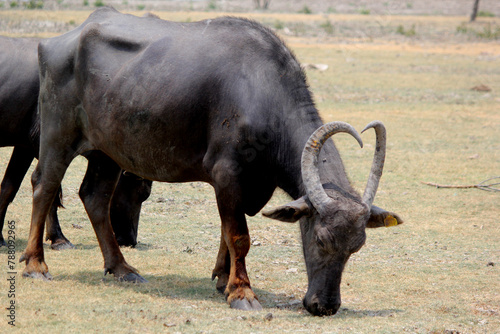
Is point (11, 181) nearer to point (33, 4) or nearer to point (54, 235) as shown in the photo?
point (54, 235)

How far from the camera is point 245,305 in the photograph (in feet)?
20.5

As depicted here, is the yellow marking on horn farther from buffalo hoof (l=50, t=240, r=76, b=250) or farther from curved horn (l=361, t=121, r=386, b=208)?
buffalo hoof (l=50, t=240, r=76, b=250)

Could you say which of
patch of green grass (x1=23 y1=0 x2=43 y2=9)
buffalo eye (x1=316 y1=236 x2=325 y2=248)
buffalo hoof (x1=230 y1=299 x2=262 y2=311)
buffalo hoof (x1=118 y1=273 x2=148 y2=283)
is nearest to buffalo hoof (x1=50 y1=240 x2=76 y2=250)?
buffalo hoof (x1=118 y1=273 x2=148 y2=283)

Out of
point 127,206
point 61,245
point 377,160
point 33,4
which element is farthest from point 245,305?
point 33,4

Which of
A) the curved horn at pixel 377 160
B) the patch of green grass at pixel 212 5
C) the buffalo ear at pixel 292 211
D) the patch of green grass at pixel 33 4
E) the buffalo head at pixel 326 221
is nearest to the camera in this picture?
the buffalo head at pixel 326 221

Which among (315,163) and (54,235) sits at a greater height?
(315,163)

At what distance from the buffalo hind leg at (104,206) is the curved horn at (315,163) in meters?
2.42

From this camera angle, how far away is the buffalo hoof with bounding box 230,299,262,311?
6238 mm

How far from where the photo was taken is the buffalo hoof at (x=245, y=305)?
6.24m

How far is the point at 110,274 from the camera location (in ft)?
24.4

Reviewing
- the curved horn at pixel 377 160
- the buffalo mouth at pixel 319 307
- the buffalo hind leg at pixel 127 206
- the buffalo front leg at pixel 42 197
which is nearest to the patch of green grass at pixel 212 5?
the buffalo hind leg at pixel 127 206

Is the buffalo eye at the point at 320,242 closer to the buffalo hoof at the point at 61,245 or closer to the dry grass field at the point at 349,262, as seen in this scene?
the dry grass field at the point at 349,262

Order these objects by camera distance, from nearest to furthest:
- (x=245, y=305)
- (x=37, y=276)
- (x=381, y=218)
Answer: (x=381, y=218) < (x=245, y=305) < (x=37, y=276)

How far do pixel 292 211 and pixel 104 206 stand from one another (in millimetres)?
2632
